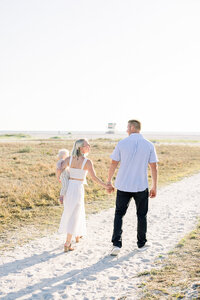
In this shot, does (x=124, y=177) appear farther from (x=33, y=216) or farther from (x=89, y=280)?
(x=33, y=216)

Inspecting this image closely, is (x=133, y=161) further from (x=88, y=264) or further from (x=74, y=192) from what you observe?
(x=88, y=264)

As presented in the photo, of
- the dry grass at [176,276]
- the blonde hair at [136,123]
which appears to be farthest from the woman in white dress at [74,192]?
the dry grass at [176,276]

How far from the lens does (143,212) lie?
17.8ft

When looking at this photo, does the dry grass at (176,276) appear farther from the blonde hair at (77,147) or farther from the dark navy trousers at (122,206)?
the blonde hair at (77,147)

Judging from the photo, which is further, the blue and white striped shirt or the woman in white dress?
the woman in white dress

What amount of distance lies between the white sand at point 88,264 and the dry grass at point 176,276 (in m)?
0.18

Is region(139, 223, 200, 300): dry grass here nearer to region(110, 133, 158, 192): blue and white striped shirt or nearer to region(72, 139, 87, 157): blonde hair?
region(110, 133, 158, 192): blue and white striped shirt

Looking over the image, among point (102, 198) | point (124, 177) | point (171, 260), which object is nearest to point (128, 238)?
point (171, 260)

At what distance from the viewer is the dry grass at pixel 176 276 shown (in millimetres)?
3952

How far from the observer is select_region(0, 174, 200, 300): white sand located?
411 cm

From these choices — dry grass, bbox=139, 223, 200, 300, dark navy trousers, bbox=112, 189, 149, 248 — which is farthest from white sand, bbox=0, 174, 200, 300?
dark navy trousers, bbox=112, 189, 149, 248

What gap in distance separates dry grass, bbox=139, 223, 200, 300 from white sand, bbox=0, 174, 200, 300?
0.18 metres

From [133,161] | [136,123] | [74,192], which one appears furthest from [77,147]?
[136,123]

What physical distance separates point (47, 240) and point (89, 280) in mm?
2128
